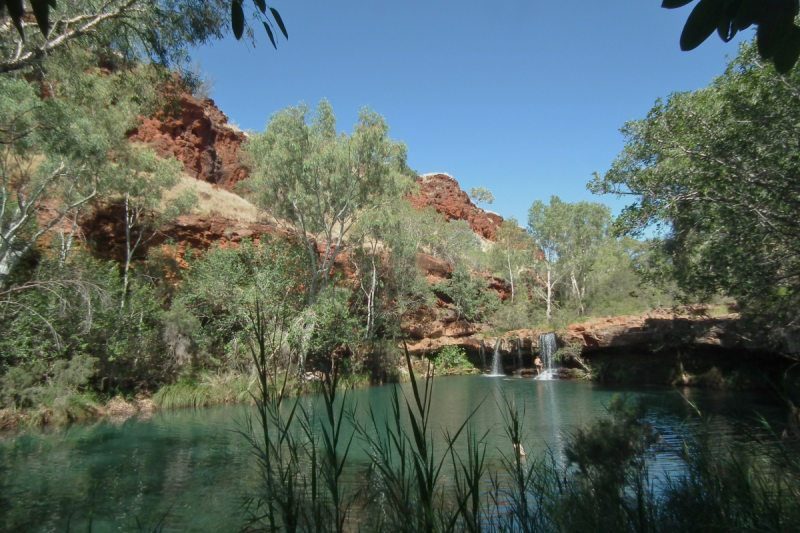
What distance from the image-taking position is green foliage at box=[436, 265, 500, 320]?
1102 inches

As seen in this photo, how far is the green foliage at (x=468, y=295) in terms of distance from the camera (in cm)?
2800

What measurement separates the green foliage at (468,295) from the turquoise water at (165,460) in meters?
14.6

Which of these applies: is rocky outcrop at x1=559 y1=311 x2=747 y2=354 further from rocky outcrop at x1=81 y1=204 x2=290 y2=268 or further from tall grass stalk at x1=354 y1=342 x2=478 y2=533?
tall grass stalk at x1=354 y1=342 x2=478 y2=533

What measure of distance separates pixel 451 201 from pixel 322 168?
1526 inches

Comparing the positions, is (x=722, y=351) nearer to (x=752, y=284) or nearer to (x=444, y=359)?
(x=752, y=284)

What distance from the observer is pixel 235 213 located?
26.1 metres

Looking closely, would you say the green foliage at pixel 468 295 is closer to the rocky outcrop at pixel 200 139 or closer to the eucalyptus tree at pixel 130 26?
the rocky outcrop at pixel 200 139

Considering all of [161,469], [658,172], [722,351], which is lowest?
[161,469]

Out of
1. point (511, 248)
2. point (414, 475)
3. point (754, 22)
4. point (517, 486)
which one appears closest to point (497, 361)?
point (511, 248)

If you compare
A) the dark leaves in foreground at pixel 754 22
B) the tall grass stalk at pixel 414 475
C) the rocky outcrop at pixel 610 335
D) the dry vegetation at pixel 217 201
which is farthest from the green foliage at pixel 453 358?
the dark leaves in foreground at pixel 754 22

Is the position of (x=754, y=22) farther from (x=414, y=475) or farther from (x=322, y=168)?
(x=322, y=168)

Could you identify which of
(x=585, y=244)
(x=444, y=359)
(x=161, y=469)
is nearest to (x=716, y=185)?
(x=161, y=469)

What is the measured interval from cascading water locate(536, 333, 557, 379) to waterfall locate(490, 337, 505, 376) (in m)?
2.76

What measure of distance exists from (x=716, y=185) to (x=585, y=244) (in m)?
28.3
